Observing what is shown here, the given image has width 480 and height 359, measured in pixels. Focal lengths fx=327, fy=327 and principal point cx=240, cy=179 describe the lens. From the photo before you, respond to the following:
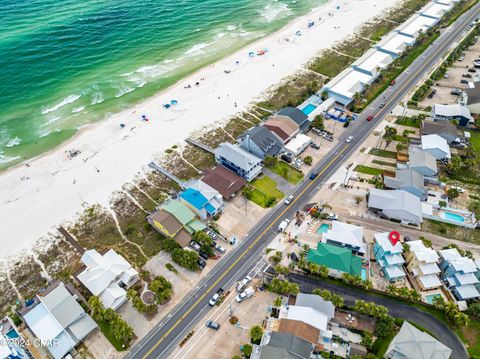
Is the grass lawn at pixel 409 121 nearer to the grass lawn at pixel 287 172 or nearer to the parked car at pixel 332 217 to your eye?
the grass lawn at pixel 287 172

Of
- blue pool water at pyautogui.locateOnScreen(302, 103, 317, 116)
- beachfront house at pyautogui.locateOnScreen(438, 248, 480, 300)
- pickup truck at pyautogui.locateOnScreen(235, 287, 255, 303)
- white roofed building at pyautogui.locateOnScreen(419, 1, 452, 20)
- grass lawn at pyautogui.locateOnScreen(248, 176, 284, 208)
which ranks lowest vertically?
beachfront house at pyautogui.locateOnScreen(438, 248, 480, 300)

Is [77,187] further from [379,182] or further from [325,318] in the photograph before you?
[379,182]

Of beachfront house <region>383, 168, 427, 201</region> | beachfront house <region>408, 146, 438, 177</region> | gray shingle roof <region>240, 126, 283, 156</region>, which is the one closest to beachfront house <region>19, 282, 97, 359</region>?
gray shingle roof <region>240, 126, 283, 156</region>

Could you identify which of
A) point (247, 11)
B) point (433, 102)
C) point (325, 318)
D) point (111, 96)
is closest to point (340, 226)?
point (325, 318)

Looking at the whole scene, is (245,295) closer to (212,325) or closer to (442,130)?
(212,325)

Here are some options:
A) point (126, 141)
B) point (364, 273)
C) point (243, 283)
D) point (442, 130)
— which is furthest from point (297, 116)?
point (243, 283)

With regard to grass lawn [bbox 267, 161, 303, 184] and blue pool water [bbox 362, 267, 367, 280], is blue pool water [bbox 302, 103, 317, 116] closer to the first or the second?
grass lawn [bbox 267, 161, 303, 184]
